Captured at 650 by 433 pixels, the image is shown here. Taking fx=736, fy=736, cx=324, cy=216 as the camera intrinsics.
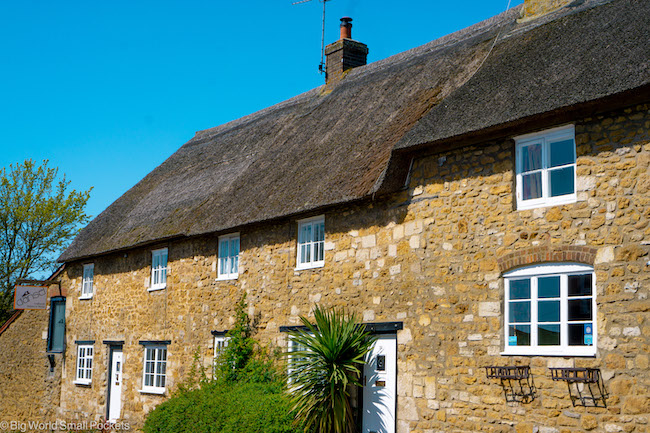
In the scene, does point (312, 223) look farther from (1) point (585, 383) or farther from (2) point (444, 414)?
(1) point (585, 383)

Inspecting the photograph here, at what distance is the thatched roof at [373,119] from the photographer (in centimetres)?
1100

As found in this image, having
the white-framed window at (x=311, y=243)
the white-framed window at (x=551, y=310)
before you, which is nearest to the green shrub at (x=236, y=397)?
the white-framed window at (x=311, y=243)

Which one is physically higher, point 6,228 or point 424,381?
point 6,228

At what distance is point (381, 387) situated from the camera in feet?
41.9

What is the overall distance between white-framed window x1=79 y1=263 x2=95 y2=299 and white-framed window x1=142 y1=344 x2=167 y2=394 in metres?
4.04

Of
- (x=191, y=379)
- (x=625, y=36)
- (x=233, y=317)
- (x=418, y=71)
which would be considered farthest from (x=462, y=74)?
(x=191, y=379)

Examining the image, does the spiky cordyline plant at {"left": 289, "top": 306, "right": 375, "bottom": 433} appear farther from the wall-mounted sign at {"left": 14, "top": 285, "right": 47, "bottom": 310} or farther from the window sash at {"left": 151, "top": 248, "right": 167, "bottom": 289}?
the wall-mounted sign at {"left": 14, "top": 285, "right": 47, "bottom": 310}

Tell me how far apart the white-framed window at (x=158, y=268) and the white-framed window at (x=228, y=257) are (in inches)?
97.3

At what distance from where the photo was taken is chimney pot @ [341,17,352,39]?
21.4 m

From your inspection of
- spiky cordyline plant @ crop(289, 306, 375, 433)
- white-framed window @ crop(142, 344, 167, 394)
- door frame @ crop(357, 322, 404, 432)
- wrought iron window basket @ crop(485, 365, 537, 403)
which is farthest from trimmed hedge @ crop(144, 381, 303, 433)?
wrought iron window basket @ crop(485, 365, 537, 403)

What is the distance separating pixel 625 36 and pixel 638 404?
5.32 metres

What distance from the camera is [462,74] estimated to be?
47.4 ft

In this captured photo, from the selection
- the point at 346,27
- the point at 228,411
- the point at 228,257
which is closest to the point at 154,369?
the point at 228,257

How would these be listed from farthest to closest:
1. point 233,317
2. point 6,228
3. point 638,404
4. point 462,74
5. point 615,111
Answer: point 6,228 → point 233,317 → point 462,74 → point 615,111 → point 638,404
